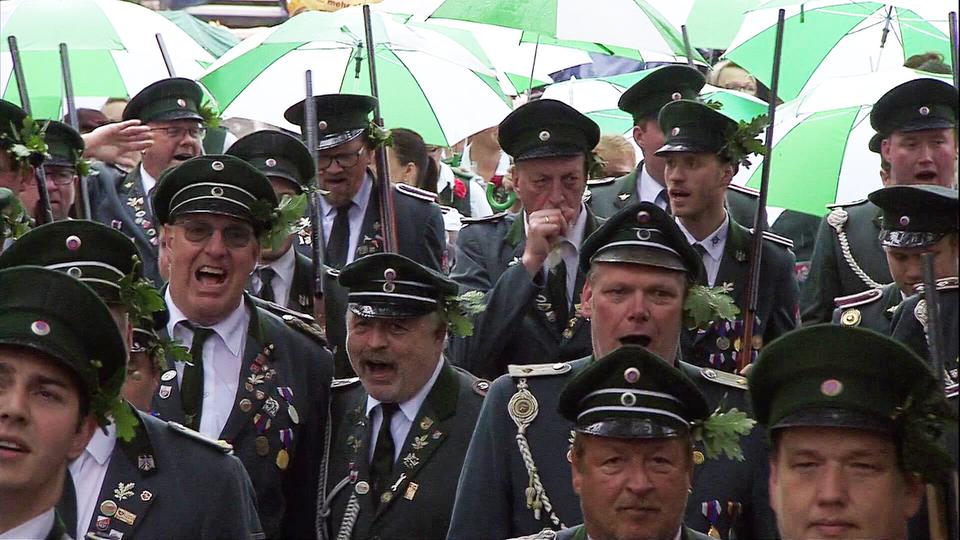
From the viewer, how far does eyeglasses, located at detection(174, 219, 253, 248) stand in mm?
7797

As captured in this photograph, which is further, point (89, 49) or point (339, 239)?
point (89, 49)

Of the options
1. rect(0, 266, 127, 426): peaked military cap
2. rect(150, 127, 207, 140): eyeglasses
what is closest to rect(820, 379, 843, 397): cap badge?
rect(0, 266, 127, 426): peaked military cap

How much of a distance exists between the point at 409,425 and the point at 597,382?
65.3 inches

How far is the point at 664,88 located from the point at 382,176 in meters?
1.26

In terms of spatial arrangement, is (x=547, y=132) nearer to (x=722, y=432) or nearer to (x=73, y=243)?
(x=73, y=243)

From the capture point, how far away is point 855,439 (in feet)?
17.8

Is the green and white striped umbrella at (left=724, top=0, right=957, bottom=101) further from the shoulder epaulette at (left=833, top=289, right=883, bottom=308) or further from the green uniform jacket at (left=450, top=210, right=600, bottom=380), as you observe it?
the green uniform jacket at (left=450, top=210, right=600, bottom=380)

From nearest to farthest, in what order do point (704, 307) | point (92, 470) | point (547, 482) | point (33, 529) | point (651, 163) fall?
1. point (33, 529)
2. point (92, 470)
3. point (547, 482)
4. point (704, 307)
5. point (651, 163)

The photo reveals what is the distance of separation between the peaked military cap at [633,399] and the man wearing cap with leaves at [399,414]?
4.85ft

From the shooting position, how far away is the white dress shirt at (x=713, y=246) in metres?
8.53

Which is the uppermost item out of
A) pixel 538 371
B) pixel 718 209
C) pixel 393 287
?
pixel 718 209

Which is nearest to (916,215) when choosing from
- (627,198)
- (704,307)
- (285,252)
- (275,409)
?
(704,307)

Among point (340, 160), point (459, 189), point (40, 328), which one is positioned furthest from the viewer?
point (459, 189)

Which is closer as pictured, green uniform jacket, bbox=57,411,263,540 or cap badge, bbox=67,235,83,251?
green uniform jacket, bbox=57,411,263,540
